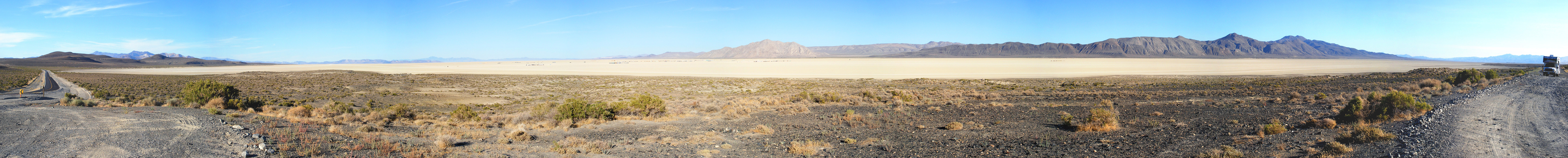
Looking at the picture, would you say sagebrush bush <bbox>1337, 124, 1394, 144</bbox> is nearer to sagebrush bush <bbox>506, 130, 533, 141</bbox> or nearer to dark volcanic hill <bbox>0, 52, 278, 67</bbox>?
sagebrush bush <bbox>506, 130, 533, 141</bbox>

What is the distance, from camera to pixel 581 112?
42.1 ft

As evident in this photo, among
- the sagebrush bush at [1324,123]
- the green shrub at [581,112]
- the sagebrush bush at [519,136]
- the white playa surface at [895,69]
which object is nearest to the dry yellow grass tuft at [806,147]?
the sagebrush bush at [519,136]

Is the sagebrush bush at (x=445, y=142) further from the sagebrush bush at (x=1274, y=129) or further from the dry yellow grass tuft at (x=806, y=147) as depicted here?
the sagebrush bush at (x=1274, y=129)

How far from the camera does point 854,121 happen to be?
39.7 feet

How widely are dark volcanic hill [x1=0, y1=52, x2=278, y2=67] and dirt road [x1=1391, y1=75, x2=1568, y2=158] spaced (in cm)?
15248

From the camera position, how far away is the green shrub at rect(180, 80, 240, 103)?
15.9 m

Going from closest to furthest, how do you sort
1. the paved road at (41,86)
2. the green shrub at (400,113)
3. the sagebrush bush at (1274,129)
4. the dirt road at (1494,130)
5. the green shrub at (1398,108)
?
the dirt road at (1494,130)
the sagebrush bush at (1274,129)
the green shrub at (1398,108)
the green shrub at (400,113)
the paved road at (41,86)

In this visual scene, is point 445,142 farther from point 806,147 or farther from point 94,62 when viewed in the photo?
point 94,62

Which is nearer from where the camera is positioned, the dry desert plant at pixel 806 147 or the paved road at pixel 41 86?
the dry desert plant at pixel 806 147

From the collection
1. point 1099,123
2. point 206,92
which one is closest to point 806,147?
point 1099,123

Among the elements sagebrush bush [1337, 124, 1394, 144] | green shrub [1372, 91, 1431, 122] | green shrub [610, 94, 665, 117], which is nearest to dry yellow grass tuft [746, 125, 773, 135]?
green shrub [610, 94, 665, 117]

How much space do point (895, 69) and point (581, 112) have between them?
195 ft

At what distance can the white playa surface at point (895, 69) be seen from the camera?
5269cm

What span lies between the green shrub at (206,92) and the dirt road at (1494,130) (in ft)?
75.5
